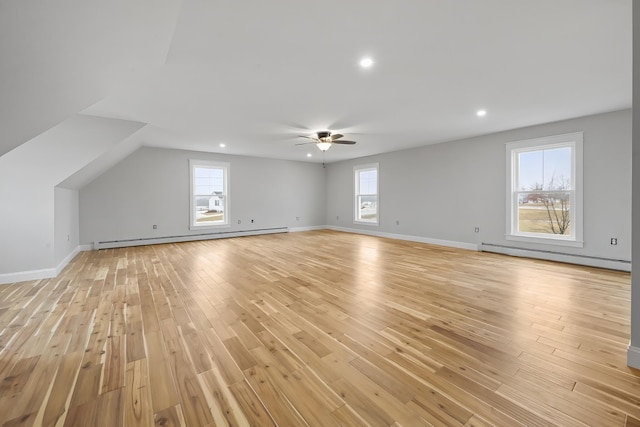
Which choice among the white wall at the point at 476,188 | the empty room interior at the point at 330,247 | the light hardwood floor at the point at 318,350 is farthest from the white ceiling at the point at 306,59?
the light hardwood floor at the point at 318,350

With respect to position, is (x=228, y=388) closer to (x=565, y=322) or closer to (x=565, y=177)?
(x=565, y=322)

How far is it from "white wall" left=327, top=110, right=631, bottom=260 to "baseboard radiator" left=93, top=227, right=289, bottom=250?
8.40 ft

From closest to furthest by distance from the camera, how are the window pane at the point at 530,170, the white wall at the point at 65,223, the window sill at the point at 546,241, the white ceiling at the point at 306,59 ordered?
the white ceiling at the point at 306,59
the white wall at the point at 65,223
the window sill at the point at 546,241
the window pane at the point at 530,170

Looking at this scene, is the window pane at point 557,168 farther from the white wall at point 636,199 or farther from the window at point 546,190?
the white wall at point 636,199

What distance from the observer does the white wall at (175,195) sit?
598cm

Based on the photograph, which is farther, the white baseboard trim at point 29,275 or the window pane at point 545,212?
the window pane at point 545,212

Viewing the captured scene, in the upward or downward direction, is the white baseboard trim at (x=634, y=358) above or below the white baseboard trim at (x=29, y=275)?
below

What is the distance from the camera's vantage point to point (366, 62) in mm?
2600

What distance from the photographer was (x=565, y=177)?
4648mm

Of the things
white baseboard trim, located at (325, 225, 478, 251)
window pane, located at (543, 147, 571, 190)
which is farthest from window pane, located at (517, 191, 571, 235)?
white baseboard trim, located at (325, 225, 478, 251)

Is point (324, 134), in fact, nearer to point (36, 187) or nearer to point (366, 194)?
point (366, 194)

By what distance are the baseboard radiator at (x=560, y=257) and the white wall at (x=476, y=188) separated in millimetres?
69

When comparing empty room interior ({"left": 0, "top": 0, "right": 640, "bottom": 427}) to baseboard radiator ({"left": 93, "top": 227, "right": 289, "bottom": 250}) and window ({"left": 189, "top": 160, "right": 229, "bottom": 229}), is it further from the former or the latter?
window ({"left": 189, "top": 160, "right": 229, "bottom": 229})

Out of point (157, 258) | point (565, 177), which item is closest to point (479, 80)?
point (565, 177)
